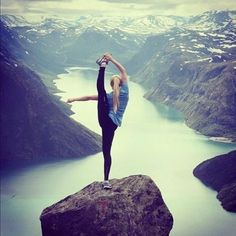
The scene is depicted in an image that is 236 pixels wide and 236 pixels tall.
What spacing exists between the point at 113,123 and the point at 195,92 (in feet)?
362

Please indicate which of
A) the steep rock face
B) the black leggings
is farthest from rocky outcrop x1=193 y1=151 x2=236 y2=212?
the black leggings

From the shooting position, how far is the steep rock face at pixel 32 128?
78375mm

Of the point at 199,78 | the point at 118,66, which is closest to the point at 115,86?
the point at 118,66

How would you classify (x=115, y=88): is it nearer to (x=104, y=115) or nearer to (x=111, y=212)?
(x=104, y=115)

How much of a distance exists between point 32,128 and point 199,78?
5355cm

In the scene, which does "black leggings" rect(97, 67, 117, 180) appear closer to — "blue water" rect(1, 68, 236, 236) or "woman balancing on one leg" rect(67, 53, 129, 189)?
"woman balancing on one leg" rect(67, 53, 129, 189)

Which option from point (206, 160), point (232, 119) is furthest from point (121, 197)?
point (232, 119)

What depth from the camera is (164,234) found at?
15023mm

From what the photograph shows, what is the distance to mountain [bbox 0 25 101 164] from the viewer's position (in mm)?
78250

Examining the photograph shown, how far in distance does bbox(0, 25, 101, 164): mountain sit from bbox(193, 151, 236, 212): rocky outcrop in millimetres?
21335

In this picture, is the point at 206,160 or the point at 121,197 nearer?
the point at 121,197

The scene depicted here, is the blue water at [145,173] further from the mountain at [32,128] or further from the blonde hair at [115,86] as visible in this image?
the blonde hair at [115,86]

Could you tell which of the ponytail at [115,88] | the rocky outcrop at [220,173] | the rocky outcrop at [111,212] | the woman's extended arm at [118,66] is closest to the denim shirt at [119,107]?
the ponytail at [115,88]

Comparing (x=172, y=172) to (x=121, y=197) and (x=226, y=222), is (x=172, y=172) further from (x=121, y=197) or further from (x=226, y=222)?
(x=121, y=197)
